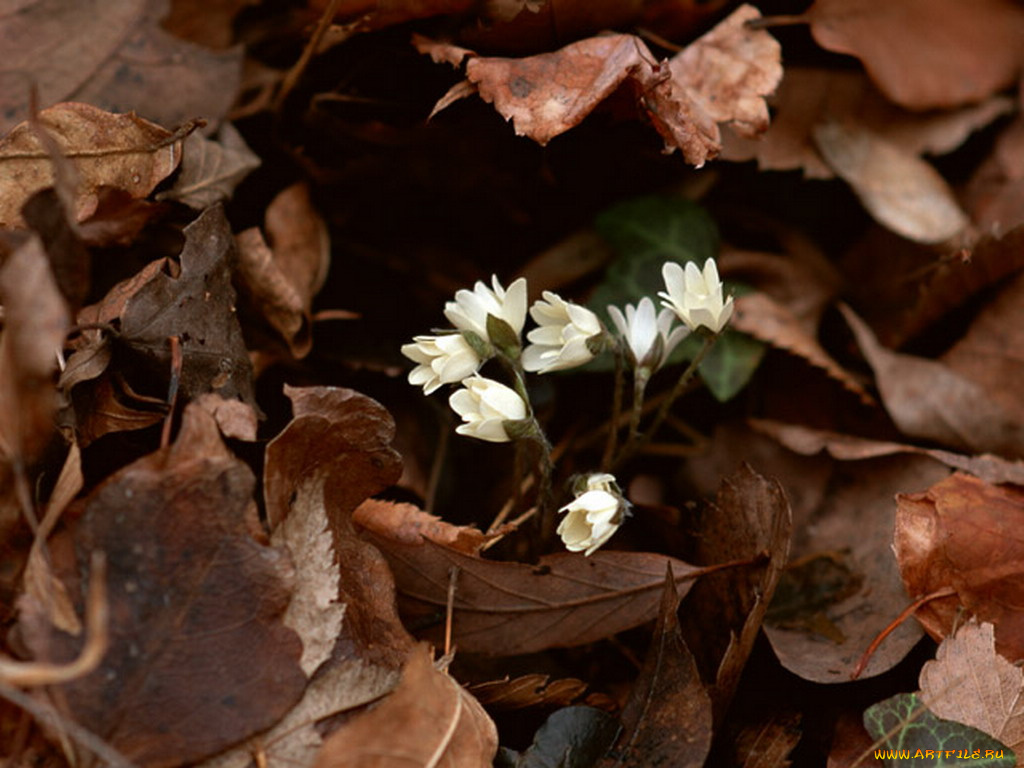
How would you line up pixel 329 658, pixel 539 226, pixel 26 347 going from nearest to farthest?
pixel 26 347 < pixel 329 658 < pixel 539 226

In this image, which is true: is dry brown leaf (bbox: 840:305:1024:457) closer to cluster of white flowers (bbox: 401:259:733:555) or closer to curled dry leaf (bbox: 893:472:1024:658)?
curled dry leaf (bbox: 893:472:1024:658)

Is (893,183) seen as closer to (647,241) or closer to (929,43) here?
(929,43)

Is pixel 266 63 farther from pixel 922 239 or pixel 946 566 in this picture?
pixel 946 566

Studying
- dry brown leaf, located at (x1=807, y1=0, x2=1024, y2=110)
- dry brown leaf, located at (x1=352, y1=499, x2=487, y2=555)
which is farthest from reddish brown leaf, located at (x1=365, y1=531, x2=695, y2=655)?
dry brown leaf, located at (x1=807, y1=0, x2=1024, y2=110)

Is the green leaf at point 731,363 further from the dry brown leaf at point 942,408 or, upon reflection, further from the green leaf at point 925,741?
the green leaf at point 925,741

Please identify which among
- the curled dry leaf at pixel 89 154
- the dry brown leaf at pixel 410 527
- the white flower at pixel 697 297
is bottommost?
the dry brown leaf at pixel 410 527

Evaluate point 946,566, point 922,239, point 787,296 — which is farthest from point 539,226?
point 946,566

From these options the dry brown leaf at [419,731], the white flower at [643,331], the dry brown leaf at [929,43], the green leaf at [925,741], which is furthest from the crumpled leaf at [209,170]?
the green leaf at [925,741]
